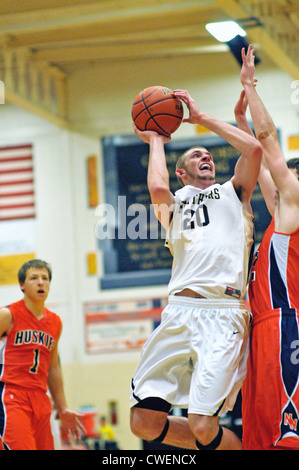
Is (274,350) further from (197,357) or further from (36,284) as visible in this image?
(36,284)

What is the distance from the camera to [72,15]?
33.5ft

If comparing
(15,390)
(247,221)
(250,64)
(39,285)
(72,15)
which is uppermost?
(72,15)

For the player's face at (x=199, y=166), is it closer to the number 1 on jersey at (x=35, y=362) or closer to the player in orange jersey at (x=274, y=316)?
the player in orange jersey at (x=274, y=316)

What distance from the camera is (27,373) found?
5988 mm

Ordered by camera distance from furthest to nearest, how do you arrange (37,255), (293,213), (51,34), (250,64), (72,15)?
(37,255)
(51,34)
(72,15)
(250,64)
(293,213)

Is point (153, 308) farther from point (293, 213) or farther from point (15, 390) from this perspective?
point (293, 213)

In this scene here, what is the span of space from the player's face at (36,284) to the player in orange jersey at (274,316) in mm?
2226

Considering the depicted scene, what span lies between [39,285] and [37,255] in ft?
20.3

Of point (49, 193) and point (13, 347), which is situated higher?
point (49, 193)

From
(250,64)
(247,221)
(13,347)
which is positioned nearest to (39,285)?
(13,347)

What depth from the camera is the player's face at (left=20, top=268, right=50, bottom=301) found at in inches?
242

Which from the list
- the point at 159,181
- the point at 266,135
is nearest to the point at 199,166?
the point at 159,181

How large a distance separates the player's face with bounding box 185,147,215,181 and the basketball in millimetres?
246

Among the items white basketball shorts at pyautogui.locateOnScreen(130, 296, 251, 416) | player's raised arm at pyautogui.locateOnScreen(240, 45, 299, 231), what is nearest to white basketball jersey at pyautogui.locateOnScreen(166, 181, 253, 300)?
white basketball shorts at pyautogui.locateOnScreen(130, 296, 251, 416)
